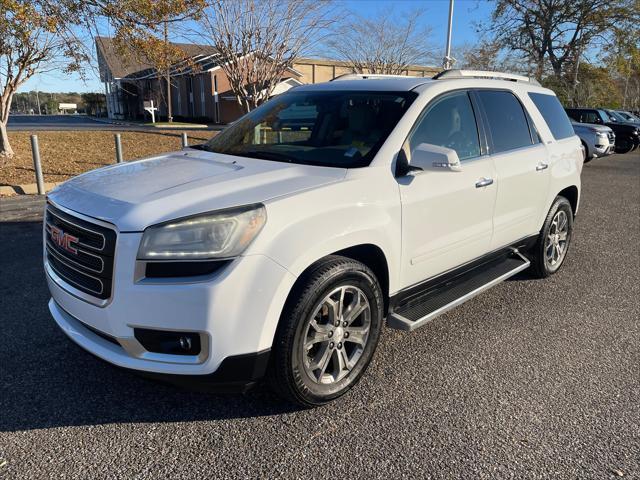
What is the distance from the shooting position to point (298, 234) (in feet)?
8.41

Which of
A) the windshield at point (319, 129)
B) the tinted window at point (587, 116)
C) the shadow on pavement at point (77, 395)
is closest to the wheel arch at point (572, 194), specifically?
the windshield at point (319, 129)

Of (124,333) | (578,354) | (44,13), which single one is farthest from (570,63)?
(124,333)

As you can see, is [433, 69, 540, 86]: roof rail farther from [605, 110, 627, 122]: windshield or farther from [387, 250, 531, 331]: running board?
[605, 110, 627, 122]: windshield

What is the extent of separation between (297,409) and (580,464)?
1.48 m

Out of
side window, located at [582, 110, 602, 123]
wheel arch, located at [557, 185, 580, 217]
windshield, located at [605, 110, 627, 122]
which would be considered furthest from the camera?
windshield, located at [605, 110, 627, 122]

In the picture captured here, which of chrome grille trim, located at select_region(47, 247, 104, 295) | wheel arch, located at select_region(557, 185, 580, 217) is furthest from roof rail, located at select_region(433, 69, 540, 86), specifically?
chrome grille trim, located at select_region(47, 247, 104, 295)

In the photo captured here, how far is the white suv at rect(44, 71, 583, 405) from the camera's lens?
240cm

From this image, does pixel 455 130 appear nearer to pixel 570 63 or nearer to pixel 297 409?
pixel 297 409

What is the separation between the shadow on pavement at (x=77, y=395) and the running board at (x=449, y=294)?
910 mm

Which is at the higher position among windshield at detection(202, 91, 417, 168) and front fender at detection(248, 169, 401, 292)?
windshield at detection(202, 91, 417, 168)

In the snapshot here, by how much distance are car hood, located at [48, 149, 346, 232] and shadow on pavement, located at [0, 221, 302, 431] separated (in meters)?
0.89

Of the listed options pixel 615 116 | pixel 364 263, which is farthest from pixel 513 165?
pixel 615 116

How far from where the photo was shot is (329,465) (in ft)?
8.07

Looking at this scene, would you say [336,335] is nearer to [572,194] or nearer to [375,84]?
[375,84]
